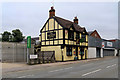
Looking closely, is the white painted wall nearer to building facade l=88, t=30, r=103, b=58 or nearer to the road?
building facade l=88, t=30, r=103, b=58

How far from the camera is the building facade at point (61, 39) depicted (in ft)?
92.8

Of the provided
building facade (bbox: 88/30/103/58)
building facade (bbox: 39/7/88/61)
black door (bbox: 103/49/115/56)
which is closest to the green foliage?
building facade (bbox: 39/7/88/61)

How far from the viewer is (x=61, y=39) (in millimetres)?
28312

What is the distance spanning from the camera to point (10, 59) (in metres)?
25.2

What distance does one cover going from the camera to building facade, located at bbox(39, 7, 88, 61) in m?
28.3

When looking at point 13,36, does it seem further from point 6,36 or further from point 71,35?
point 71,35

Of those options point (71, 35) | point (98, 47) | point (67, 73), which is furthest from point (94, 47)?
point (67, 73)

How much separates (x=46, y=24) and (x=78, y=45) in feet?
26.8

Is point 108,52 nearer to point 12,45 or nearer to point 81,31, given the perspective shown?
point 81,31

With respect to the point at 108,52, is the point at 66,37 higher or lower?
higher

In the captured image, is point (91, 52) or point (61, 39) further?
point (91, 52)

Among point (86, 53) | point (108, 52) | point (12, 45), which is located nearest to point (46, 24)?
point (12, 45)

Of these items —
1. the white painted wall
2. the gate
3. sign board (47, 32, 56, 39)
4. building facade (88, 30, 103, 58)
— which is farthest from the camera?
building facade (88, 30, 103, 58)

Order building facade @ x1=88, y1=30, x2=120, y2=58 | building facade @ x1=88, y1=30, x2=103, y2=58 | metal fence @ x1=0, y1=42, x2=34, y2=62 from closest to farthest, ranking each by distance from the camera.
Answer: metal fence @ x1=0, y1=42, x2=34, y2=62 → building facade @ x1=88, y1=30, x2=103, y2=58 → building facade @ x1=88, y1=30, x2=120, y2=58
